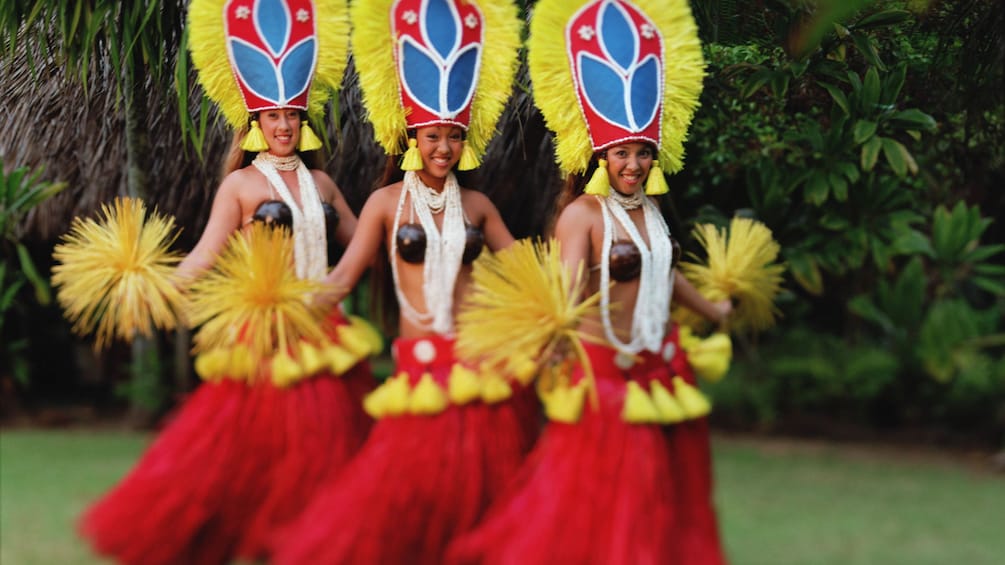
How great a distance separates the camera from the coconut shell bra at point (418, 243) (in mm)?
2533

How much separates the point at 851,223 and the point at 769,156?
0.33 m

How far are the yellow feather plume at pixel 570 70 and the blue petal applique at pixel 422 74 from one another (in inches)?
8.8

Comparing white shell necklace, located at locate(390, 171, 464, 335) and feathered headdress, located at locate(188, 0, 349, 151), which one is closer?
white shell necklace, located at locate(390, 171, 464, 335)

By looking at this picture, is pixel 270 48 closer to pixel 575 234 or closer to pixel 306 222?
pixel 306 222

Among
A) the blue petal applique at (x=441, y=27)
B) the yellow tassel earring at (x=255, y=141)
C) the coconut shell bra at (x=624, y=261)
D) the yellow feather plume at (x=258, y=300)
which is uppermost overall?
the blue petal applique at (x=441, y=27)

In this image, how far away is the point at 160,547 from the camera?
96.4 inches

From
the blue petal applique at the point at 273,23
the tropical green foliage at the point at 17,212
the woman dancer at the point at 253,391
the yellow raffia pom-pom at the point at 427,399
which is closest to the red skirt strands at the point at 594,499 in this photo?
the yellow raffia pom-pom at the point at 427,399

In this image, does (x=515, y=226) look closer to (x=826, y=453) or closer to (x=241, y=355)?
(x=241, y=355)

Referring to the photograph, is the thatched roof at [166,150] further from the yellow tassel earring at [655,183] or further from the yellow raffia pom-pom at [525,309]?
the yellow raffia pom-pom at [525,309]

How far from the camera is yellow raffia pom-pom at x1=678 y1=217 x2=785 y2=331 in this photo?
2812 millimetres

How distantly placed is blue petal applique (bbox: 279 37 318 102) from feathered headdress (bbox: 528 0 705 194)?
2.03 ft

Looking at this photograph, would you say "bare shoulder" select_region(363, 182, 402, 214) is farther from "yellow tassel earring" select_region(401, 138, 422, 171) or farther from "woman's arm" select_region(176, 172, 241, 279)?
"woman's arm" select_region(176, 172, 241, 279)

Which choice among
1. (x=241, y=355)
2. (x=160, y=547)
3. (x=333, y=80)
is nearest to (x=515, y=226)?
(x=333, y=80)

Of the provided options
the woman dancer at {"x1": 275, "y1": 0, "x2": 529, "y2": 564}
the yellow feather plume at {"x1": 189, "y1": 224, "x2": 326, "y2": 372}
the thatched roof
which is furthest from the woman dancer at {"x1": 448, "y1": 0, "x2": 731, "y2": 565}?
the thatched roof
